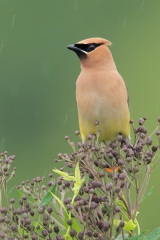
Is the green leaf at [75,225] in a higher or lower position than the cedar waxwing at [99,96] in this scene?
lower

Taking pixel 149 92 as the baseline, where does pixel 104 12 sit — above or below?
above

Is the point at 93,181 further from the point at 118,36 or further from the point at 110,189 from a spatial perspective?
the point at 118,36

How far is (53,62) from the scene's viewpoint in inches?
1227

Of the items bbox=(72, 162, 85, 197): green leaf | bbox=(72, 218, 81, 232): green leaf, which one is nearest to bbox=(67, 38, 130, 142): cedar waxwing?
bbox=(72, 162, 85, 197): green leaf

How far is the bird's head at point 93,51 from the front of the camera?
6250mm

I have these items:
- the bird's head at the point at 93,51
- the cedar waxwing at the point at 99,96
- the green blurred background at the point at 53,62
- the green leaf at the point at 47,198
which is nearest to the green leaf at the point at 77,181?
the green leaf at the point at 47,198

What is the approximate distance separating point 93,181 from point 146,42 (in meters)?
26.8

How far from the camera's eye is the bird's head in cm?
625

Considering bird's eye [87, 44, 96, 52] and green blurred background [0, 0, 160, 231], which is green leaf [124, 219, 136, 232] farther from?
green blurred background [0, 0, 160, 231]

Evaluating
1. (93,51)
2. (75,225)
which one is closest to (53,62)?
(93,51)

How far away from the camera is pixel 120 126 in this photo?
20.9ft

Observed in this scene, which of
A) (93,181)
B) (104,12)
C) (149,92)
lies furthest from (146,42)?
(93,181)

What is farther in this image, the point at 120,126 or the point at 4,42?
the point at 4,42

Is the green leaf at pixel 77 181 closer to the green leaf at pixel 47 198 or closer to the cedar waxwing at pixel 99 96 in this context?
the green leaf at pixel 47 198
